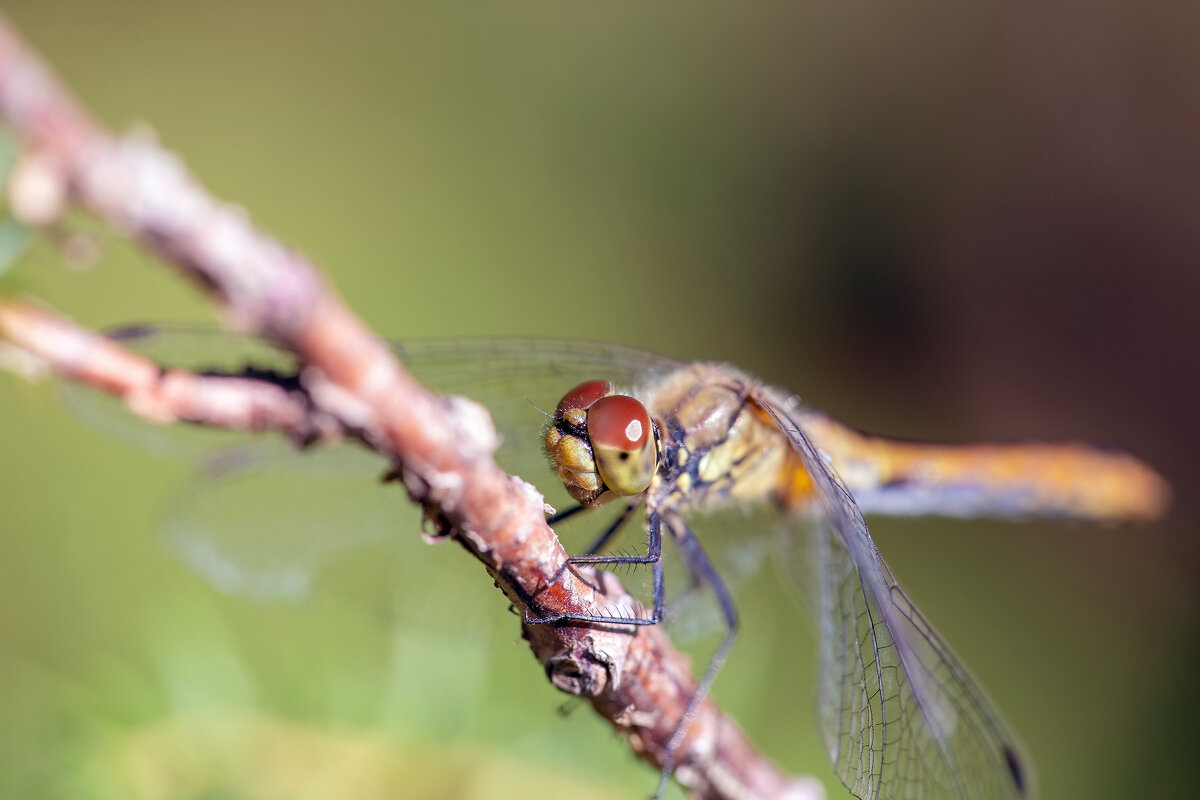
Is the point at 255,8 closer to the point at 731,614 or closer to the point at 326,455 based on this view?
the point at 326,455

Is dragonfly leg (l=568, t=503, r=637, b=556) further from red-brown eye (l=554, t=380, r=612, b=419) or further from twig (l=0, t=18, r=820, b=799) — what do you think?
twig (l=0, t=18, r=820, b=799)

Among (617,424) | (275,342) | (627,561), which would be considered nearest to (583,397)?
(617,424)

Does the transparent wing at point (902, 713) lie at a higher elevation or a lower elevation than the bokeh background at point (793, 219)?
lower

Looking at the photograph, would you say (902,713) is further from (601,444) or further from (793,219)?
(793,219)

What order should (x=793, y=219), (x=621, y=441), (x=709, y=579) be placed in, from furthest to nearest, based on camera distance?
(x=793, y=219), (x=709, y=579), (x=621, y=441)

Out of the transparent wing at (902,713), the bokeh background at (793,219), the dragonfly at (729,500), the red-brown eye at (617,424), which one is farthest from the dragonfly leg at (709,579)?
the bokeh background at (793,219)

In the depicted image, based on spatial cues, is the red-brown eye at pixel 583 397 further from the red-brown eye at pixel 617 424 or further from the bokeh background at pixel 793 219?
the bokeh background at pixel 793 219

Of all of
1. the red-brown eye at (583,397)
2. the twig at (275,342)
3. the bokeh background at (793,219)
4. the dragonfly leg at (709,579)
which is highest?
the bokeh background at (793,219)
